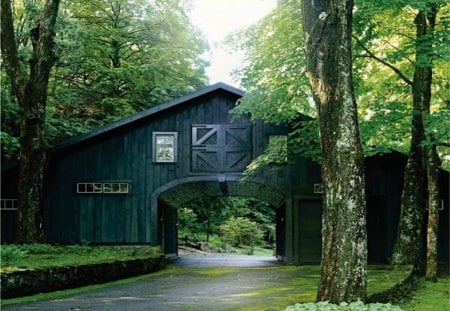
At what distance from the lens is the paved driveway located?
9672 millimetres

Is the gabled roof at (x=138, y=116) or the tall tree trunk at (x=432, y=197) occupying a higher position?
the gabled roof at (x=138, y=116)

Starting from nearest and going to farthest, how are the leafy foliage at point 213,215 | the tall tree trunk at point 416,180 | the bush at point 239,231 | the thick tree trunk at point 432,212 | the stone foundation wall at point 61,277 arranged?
the stone foundation wall at point 61,277
the thick tree trunk at point 432,212
the tall tree trunk at point 416,180
the leafy foliage at point 213,215
the bush at point 239,231

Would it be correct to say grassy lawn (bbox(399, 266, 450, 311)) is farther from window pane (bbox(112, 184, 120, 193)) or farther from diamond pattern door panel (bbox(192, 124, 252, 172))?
window pane (bbox(112, 184, 120, 193))

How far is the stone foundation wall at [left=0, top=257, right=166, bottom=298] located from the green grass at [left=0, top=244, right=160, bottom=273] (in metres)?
0.14

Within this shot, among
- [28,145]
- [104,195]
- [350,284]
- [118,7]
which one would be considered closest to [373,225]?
[104,195]

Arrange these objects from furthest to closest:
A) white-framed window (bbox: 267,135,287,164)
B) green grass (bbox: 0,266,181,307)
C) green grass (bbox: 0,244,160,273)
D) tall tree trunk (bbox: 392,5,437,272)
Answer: white-framed window (bbox: 267,135,287,164) < tall tree trunk (bbox: 392,5,437,272) < green grass (bbox: 0,244,160,273) < green grass (bbox: 0,266,181,307)

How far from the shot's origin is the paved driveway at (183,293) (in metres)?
9.67

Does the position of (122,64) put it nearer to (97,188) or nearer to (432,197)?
(97,188)

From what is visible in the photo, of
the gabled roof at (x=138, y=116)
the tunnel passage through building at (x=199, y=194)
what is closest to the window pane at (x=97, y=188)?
the gabled roof at (x=138, y=116)

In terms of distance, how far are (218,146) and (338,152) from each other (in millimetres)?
12780

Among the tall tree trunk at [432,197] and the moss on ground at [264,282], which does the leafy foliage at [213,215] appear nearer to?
the moss on ground at [264,282]

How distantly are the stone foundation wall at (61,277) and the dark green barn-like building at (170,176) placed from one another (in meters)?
3.87

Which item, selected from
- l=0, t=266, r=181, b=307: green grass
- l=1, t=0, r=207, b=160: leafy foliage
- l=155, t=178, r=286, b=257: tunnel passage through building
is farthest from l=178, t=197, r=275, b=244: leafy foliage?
l=0, t=266, r=181, b=307: green grass

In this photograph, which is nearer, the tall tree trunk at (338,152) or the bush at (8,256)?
the tall tree trunk at (338,152)
